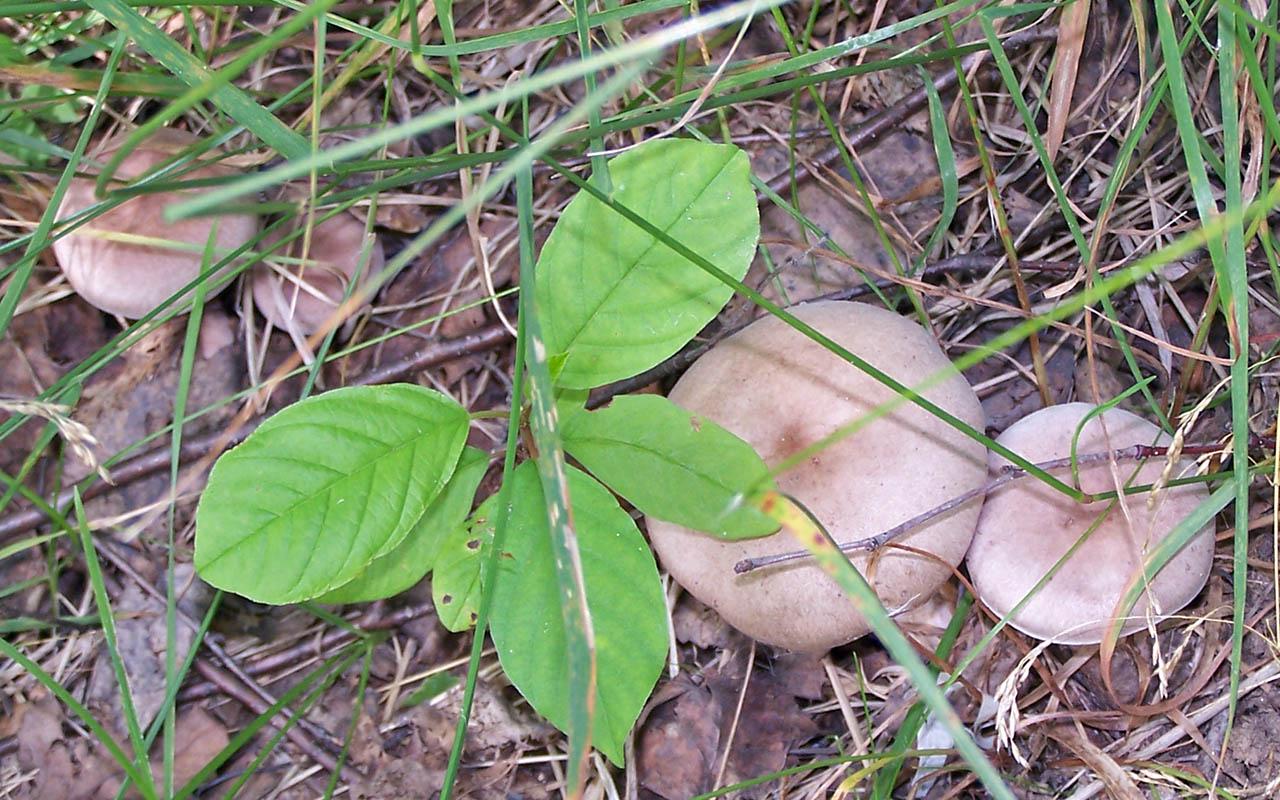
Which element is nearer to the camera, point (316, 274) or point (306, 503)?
point (306, 503)

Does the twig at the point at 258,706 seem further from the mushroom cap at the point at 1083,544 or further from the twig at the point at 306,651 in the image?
the mushroom cap at the point at 1083,544

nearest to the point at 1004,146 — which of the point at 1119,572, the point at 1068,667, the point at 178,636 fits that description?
the point at 1119,572

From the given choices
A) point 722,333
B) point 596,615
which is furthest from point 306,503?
point 722,333

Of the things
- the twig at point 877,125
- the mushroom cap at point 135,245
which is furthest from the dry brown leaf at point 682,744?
the mushroom cap at point 135,245

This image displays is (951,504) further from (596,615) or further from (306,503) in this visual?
(306,503)

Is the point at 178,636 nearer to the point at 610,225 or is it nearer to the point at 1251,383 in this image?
the point at 610,225

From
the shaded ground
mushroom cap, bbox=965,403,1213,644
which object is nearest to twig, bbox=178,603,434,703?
the shaded ground
